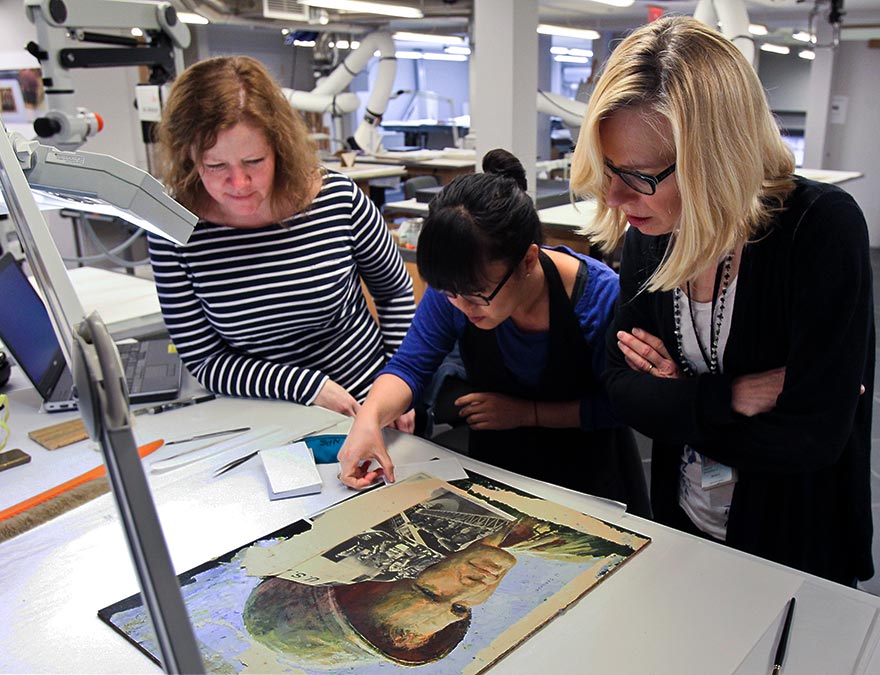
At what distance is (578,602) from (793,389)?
0.45 meters

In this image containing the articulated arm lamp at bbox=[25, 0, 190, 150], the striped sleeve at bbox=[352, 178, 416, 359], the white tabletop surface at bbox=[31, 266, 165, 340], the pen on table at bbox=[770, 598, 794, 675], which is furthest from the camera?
the white tabletop surface at bbox=[31, 266, 165, 340]

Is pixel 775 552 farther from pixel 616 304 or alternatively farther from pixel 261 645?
pixel 261 645

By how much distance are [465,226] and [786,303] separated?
0.52 meters

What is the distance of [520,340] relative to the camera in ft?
4.80

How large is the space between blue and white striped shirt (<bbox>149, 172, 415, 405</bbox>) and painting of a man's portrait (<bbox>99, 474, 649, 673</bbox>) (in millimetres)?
598

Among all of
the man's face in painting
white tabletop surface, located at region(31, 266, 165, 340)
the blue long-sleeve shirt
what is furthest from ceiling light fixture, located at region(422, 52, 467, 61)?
the man's face in painting

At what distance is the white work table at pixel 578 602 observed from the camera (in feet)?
2.75

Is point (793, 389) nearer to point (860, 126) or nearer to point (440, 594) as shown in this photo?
point (440, 594)

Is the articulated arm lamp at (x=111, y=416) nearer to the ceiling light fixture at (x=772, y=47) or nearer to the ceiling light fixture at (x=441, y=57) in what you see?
the ceiling light fixture at (x=772, y=47)

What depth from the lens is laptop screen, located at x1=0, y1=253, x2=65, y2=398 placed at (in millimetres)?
1613

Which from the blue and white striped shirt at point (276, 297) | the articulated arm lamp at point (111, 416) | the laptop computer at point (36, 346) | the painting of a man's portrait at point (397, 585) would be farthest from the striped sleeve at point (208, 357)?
the articulated arm lamp at point (111, 416)

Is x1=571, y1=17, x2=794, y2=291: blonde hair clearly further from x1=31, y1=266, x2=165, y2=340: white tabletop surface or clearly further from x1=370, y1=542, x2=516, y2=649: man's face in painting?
x1=31, y1=266, x2=165, y2=340: white tabletop surface

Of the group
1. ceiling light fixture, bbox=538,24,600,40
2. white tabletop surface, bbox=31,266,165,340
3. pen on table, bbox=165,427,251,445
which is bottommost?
white tabletop surface, bbox=31,266,165,340

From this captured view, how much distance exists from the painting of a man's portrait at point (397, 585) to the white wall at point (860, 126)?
773 cm
